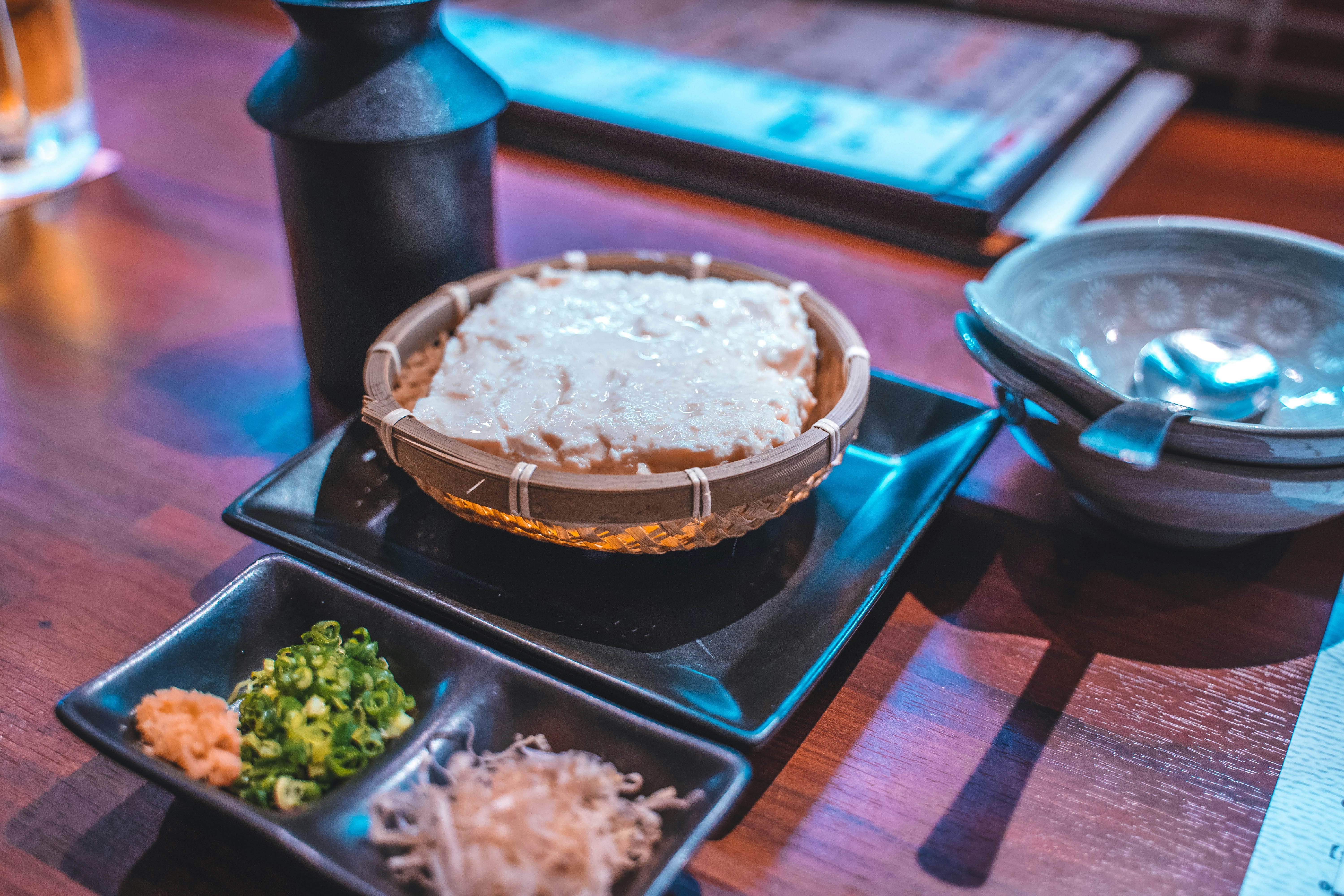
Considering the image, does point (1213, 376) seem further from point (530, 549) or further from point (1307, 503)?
point (530, 549)

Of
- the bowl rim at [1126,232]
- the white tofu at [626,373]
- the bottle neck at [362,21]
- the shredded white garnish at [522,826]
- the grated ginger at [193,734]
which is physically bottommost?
the shredded white garnish at [522,826]

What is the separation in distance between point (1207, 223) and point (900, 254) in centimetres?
47

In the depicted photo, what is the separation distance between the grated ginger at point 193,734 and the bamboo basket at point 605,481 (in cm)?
24

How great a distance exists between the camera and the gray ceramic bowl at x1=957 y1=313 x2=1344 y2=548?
77 centimetres

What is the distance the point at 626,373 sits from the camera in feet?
2.83

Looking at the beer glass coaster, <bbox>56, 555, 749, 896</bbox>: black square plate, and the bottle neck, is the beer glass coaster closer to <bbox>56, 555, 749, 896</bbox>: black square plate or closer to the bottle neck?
the bottle neck

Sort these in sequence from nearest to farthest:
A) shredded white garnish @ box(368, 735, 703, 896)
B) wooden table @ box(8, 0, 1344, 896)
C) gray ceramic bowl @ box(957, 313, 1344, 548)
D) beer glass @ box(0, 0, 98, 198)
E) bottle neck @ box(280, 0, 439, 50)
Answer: shredded white garnish @ box(368, 735, 703, 896)
wooden table @ box(8, 0, 1344, 896)
gray ceramic bowl @ box(957, 313, 1344, 548)
bottle neck @ box(280, 0, 439, 50)
beer glass @ box(0, 0, 98, 198)

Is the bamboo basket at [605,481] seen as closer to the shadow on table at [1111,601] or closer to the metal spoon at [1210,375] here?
the shadow on table at [1111,601]

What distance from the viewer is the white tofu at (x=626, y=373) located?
2.60 feet

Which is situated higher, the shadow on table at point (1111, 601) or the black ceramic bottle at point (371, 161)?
the black ceramic bottle at point (371, 161)

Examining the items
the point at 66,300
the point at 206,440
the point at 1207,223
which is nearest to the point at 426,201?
the point at 206,440

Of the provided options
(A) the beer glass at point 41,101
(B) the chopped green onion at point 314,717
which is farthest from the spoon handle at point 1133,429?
(A) the beer glass at point 41,101

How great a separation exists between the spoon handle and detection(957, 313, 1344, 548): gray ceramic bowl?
0.15 feet

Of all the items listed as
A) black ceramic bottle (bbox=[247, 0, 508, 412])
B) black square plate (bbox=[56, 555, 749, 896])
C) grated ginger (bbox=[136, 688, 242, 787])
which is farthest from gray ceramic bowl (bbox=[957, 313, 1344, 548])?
grated ginger (bbox=[136, 688, 242, 787])
